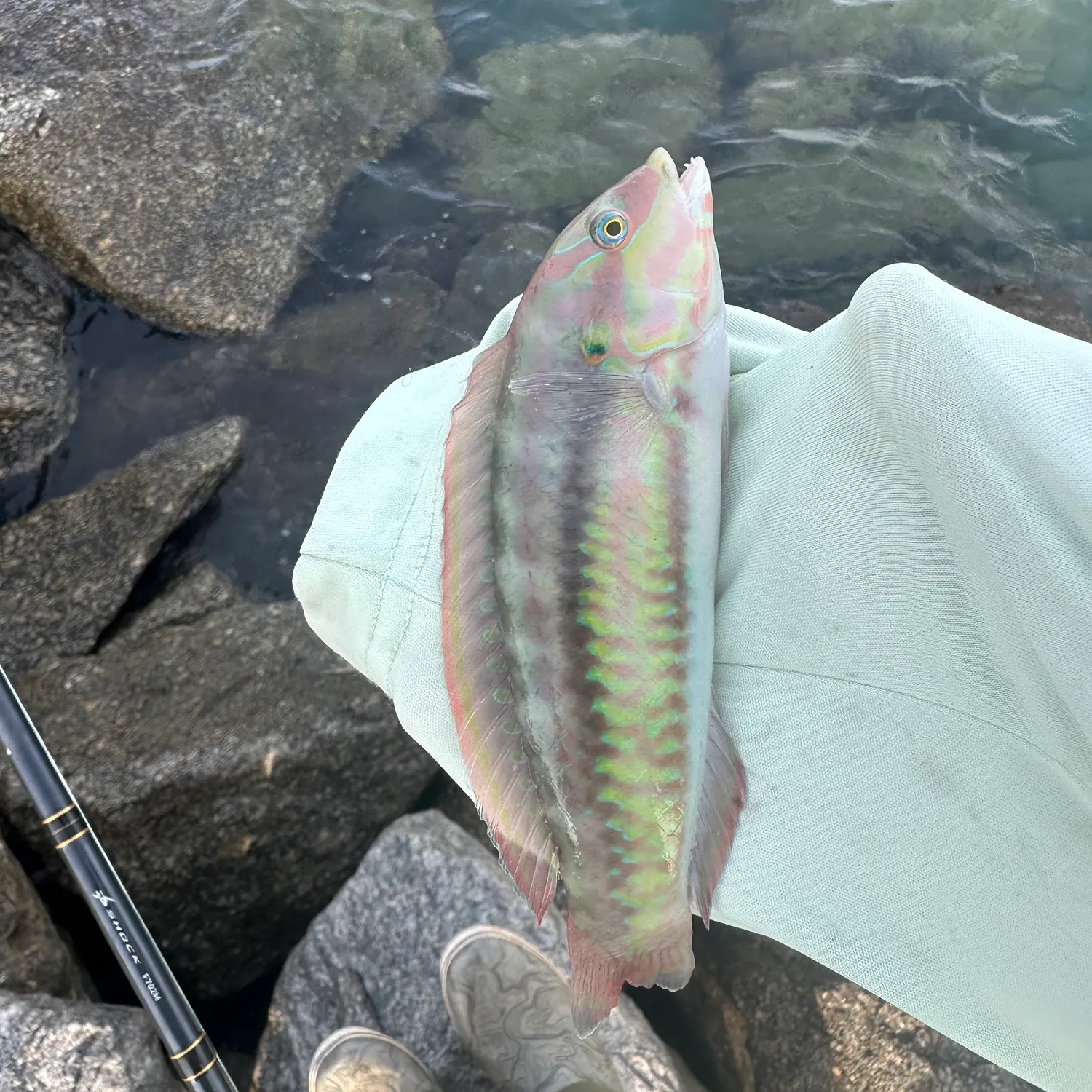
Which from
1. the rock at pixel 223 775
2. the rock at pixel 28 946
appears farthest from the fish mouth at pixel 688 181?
the rock at pixel 28 946

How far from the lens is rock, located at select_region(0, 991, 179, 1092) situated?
2.56 meters

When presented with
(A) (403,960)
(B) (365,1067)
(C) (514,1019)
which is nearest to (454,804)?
(A) (403,960)

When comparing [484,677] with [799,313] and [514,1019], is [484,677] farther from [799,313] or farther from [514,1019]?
[799,313]

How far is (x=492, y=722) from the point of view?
1.91 m

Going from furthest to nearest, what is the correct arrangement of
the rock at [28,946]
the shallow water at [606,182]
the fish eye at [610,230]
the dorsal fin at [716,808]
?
the shallow water at [606,182]
the rock at [28,946]
the fish eye at [610,230]
the dorsal fin at [716,808]

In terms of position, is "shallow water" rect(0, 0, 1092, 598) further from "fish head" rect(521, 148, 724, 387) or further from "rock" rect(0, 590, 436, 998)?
"fish head" rect(521, 148, 724, 387)

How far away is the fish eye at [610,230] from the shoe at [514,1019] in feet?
7.88

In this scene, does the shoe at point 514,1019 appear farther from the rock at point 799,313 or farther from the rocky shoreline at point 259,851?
the rock at point 799,313

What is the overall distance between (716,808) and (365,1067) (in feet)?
5.91

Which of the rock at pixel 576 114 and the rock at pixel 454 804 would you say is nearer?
the rock at pixel 454 804

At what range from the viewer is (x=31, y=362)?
13.4 feet

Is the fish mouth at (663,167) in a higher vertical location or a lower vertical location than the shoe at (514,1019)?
higher

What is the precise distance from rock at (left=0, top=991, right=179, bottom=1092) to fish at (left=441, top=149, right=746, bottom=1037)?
1650 millimetres

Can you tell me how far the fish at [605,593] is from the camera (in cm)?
181
